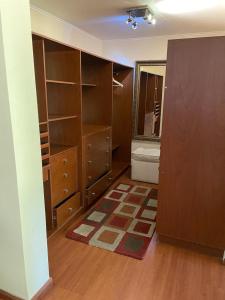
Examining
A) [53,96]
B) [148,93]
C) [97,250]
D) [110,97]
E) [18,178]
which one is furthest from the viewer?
[148,93]

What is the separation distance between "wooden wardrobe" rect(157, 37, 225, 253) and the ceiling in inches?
34.8

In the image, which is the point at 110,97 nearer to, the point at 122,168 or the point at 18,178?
the point at 122,168

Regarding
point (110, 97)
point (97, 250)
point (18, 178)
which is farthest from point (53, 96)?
point (97, 250)

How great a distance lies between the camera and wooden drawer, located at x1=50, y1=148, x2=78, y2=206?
2.22 m

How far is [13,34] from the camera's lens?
1.17 metres

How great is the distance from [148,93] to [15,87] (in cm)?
303

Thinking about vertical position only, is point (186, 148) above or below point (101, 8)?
below

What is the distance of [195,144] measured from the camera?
1.92 m

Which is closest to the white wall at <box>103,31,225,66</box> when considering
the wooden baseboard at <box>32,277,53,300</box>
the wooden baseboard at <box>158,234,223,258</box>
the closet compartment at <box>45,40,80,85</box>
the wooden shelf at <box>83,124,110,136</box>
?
the wooden shelf at <box>83,124,110,136</box>

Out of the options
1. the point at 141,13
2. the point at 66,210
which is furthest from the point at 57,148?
the point at 141,13

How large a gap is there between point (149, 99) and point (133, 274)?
285 cm

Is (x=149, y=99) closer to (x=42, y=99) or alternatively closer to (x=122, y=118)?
(x=122, y=118)

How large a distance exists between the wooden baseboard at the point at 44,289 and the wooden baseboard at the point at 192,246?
1091mm

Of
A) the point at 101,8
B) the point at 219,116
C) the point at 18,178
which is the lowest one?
the point at 18,178
